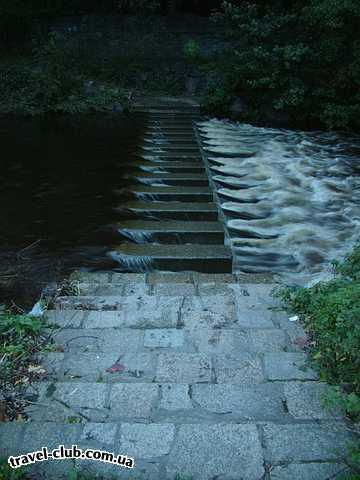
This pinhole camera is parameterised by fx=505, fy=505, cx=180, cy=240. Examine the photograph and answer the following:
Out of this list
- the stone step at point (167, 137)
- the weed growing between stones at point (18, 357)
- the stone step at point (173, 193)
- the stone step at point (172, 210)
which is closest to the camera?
the weed growing between stones at point (18, 357)

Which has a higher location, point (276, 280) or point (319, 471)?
point (319, 471)

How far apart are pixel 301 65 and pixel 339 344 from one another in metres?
10.8

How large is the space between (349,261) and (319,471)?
6.97 ft

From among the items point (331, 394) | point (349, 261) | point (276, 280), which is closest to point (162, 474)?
point (331, 394)

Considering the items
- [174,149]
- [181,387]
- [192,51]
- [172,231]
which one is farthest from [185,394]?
[192,51]

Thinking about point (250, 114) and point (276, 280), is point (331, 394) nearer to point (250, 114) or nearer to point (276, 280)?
point (276, 280)

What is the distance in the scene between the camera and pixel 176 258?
16.6 feet

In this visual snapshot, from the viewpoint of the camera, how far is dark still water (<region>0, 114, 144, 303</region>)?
17.8 ft

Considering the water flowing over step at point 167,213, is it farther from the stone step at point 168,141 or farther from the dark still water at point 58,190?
the dark still water at point 58,190

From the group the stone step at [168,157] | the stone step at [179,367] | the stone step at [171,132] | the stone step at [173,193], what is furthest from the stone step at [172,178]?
the stone step at [179,367]

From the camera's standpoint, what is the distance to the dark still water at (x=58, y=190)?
5.43 meters

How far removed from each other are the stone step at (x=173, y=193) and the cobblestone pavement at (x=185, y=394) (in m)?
3.25

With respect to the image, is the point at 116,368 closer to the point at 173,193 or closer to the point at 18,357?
the point at 18,357

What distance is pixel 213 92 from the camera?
520 inches
